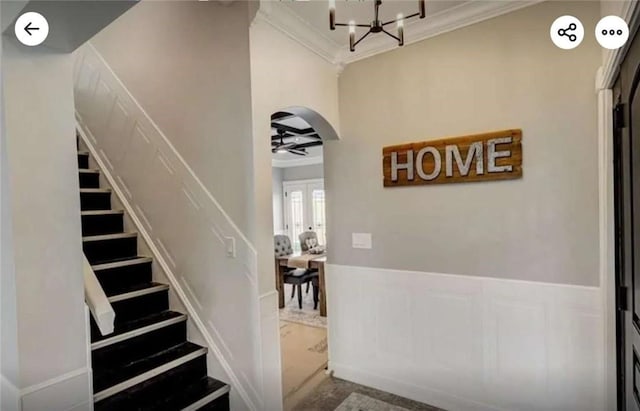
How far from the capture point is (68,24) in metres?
1.28

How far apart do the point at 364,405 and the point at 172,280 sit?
5.44 ft

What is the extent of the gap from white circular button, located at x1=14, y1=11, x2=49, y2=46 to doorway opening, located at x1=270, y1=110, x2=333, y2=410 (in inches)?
59.0

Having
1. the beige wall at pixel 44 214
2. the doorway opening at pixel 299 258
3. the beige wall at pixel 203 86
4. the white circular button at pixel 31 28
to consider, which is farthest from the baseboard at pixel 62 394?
the doorway opening at pixel 299 258

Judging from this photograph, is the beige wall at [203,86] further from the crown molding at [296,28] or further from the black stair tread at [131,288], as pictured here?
the black stair tread at [131,288]

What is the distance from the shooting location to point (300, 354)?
137 inches

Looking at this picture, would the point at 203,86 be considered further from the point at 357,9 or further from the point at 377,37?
the point at 377,37

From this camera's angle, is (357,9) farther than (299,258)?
No

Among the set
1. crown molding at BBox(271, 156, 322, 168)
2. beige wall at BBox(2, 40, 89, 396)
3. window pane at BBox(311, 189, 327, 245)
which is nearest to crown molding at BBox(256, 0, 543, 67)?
beige wall at BBox(2, 40, 89, 396)

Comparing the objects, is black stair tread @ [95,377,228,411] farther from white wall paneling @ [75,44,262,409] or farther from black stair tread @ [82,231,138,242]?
black stair tread @ [82,231,138,242]

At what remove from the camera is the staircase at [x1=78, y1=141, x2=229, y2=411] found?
78.7 inches

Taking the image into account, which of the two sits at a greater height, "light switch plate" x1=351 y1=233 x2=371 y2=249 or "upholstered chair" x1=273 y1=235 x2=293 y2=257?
"light switch plate" x1=351 y1=233 x2=371 y2=249

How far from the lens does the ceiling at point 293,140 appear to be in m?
4.71

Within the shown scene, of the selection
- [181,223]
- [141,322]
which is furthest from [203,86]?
[141,322]

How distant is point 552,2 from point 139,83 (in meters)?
2.85
